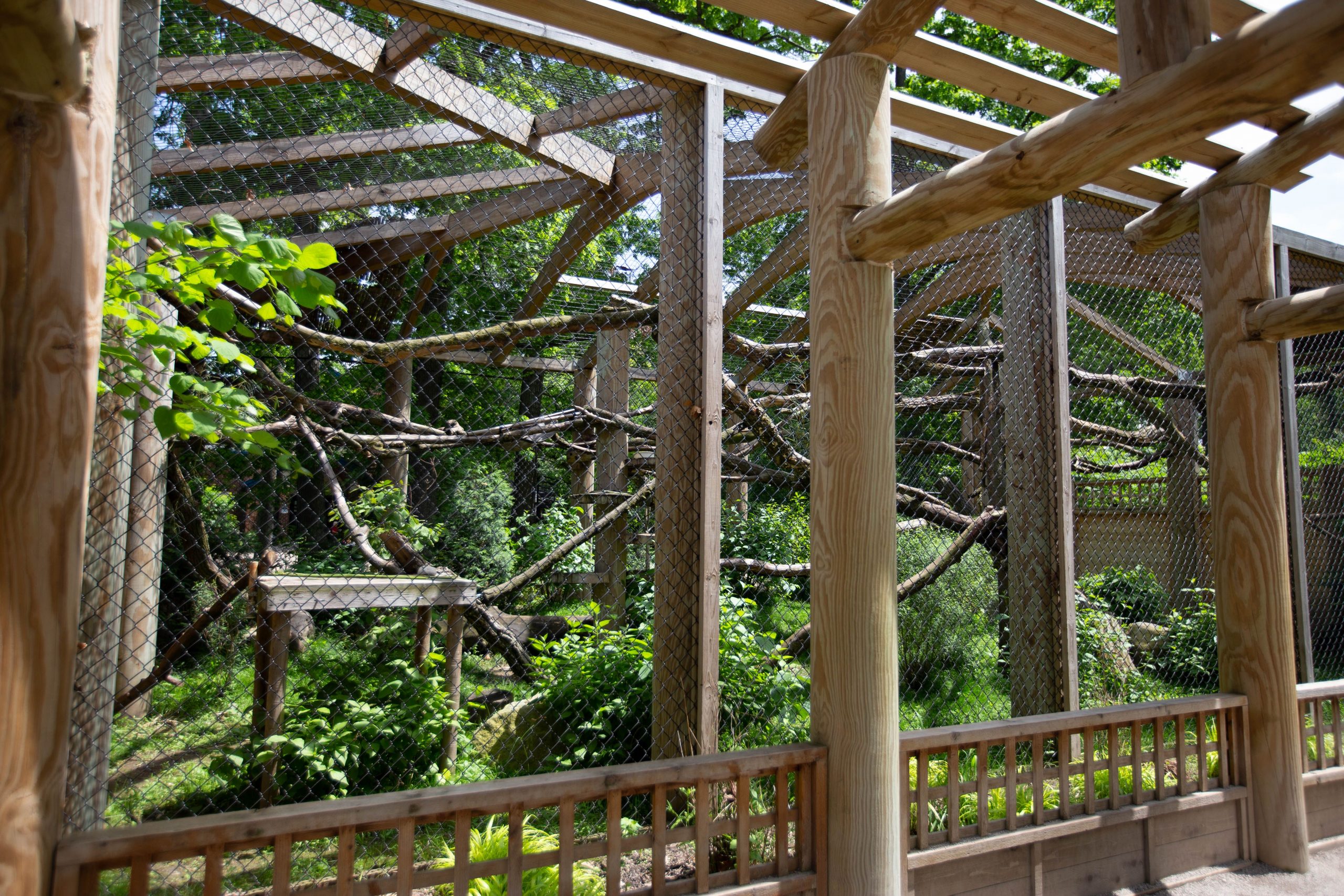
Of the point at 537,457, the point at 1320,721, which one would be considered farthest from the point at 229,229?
the point at 537,457

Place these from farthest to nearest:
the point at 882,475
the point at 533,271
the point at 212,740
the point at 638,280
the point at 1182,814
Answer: the point at 533,271 < the point at 638,280 < the point at 212,740 < the point at 1182,814 < the point at 882,475

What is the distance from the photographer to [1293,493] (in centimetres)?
417

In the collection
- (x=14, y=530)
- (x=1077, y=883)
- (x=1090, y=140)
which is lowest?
(x=1077, y=883)

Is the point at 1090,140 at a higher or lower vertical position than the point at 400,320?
lower

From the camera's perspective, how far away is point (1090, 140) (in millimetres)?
1914

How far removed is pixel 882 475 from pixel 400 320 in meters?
7.36

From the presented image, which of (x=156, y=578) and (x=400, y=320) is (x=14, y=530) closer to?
(x=156, y=578)

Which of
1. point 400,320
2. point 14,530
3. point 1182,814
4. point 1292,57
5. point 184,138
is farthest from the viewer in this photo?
point 400,320

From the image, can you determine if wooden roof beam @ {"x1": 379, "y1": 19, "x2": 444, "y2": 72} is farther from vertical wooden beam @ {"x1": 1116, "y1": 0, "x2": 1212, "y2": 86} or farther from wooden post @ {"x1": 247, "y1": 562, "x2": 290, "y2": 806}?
vertical wooden beam @ {"x1": 1116, "y1": 0, "x2": 1212, "y2": 86}

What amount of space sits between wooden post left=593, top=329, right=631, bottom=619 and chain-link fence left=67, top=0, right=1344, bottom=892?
0.04 m

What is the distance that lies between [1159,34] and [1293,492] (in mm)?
3294

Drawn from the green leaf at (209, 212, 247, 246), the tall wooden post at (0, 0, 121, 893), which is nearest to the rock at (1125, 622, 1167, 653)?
the green leaf at (209, 212, 247, 246)

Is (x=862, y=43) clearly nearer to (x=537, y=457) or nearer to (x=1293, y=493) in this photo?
(x=1293, y=493)

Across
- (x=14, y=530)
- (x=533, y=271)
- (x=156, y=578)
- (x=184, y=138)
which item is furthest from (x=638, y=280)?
(x=14, y=530)
